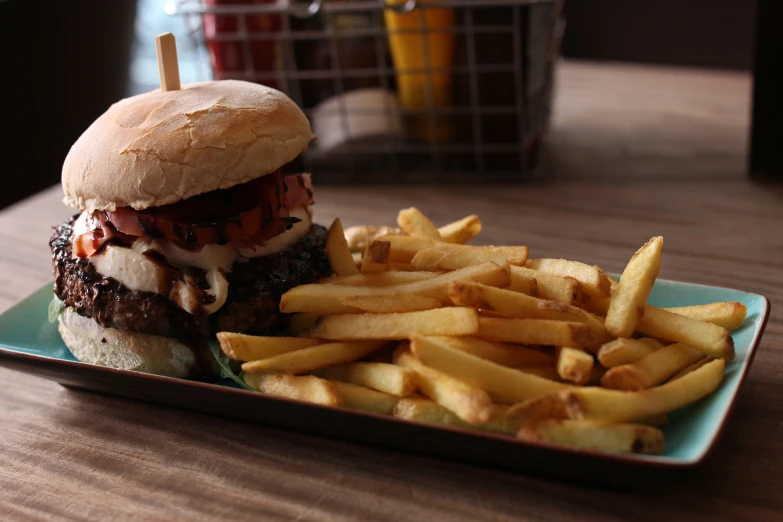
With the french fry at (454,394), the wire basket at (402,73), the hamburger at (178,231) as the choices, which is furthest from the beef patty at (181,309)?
the wire basket at (402,73)

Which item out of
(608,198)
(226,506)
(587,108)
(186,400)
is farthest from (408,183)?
(226,506)

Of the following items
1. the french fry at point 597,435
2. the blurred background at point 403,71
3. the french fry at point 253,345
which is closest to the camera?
the french fry at point 597,435

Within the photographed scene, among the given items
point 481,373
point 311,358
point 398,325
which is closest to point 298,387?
point 311,358

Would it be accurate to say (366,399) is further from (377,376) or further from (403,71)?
(403,71)

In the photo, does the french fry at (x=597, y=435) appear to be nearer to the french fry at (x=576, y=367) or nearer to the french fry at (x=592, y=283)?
the french fry at (x=576, y=367)

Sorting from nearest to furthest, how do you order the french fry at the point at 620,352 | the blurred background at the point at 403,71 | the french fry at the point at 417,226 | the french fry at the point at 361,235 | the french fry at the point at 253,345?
the french fry at the point at 620,352 → the french fry at the point at 253,345 → the french fry at the point at 417,226 → the french fry at the point at 361,235 → the blurred background at the point at 403,71

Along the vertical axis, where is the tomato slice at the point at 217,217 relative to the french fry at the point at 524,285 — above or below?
above
